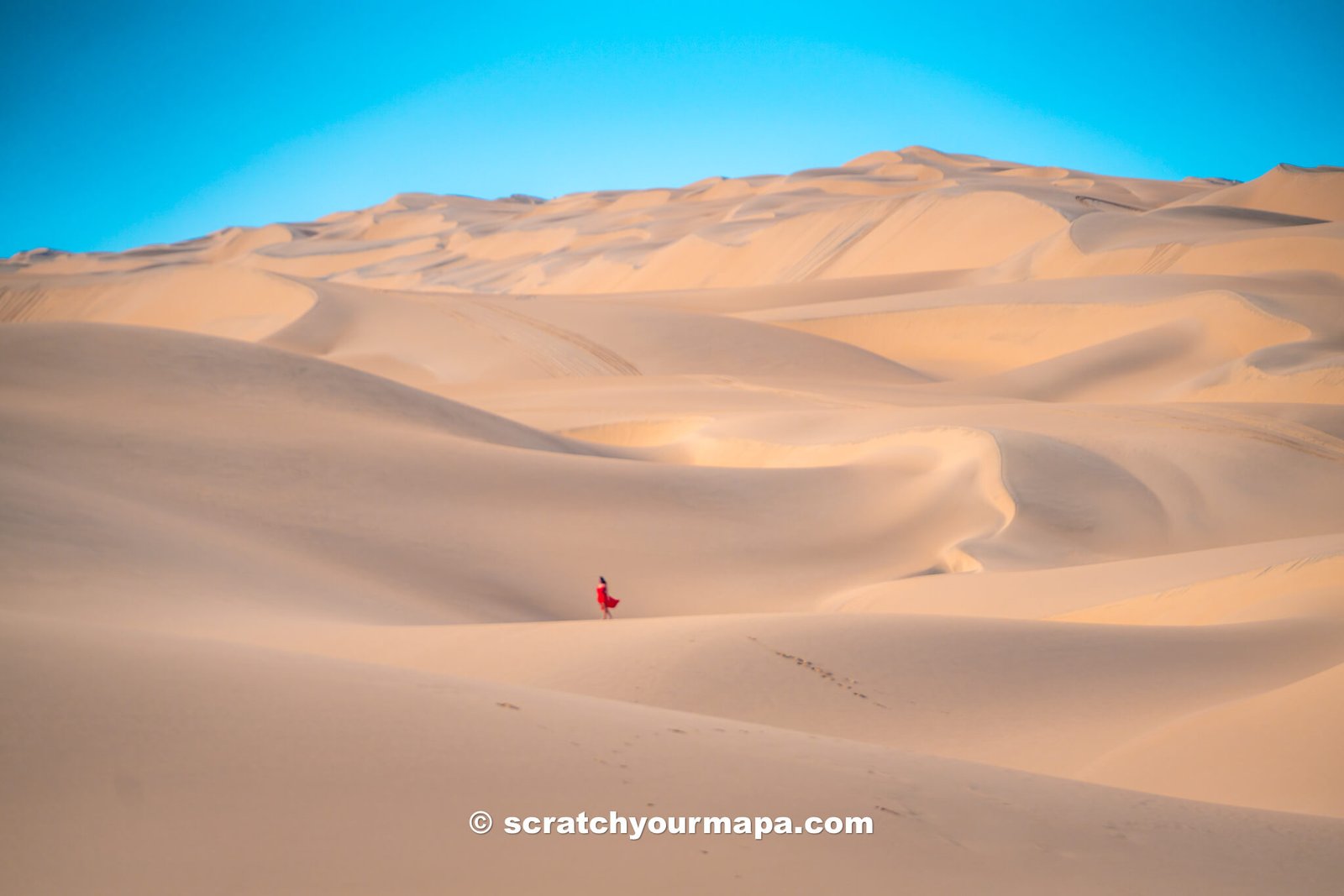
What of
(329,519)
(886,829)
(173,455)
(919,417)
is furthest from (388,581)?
(919,417)

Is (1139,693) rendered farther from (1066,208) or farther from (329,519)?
(1066,208)

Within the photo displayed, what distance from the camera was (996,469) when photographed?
14.5 metres

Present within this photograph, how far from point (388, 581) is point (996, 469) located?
26.9ft

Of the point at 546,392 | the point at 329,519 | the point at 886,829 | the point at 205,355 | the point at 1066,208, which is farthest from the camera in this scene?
the point at 1066,208

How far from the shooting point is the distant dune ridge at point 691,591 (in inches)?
115

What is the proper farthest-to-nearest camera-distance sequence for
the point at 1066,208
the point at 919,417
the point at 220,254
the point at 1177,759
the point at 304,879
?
the point at 220,254, the point at 1066,208, the point at 919,417, the point at 1177,759, the point at 304,879

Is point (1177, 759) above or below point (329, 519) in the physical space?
below

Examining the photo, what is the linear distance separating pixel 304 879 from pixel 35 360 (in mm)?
12286

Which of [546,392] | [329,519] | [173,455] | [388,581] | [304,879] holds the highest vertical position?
[546,392]

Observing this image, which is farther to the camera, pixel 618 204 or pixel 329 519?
pixel 618 204

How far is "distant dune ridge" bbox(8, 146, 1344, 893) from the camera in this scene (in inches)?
115

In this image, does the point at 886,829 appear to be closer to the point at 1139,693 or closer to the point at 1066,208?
the point at 1139,693

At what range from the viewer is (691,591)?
1155 centimetres

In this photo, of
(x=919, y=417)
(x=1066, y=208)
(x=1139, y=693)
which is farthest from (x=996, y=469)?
(x=1066, y=208)
